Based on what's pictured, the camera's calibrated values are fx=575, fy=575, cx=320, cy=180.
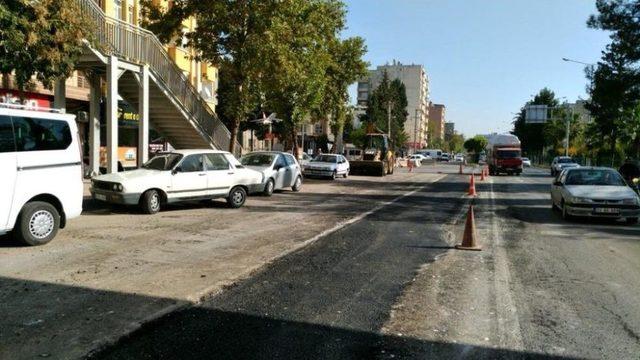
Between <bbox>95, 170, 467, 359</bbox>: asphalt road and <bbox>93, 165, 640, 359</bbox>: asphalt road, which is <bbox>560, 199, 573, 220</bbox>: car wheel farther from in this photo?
<bbox>95, 170, 467, 359</bbox>: asphalt road

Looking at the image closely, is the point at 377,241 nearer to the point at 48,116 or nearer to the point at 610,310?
the point at 610,310

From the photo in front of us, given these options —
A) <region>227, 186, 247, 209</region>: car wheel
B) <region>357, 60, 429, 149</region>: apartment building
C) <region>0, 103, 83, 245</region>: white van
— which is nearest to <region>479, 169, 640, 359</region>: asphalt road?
<region>227, 186, 247, 209</region>: car wheel

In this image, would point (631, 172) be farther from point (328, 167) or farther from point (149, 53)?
point (149, 53)

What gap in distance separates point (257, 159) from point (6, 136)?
12260 millimetres

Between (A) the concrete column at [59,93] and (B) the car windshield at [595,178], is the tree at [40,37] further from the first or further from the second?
(B) the car windshield at [595,178]

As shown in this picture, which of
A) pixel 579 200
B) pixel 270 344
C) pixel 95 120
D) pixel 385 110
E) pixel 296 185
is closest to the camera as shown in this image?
pixel 270 344

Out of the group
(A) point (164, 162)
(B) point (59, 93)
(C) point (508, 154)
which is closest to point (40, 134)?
(A) point (164, 162)

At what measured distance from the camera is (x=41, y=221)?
901 centimetres

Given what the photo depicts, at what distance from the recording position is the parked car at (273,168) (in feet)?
64.3

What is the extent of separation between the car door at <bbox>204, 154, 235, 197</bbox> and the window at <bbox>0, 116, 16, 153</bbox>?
258 inches

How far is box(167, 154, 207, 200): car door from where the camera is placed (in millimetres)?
14055

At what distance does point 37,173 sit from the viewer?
8844 millimetres

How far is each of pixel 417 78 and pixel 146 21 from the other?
436 ft

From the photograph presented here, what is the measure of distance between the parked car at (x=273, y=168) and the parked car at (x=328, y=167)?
383 inches
